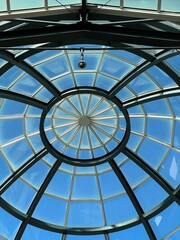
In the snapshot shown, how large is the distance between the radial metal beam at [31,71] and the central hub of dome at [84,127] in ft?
2.15

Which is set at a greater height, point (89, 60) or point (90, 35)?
point (89, 60)

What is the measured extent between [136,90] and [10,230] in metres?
11.2

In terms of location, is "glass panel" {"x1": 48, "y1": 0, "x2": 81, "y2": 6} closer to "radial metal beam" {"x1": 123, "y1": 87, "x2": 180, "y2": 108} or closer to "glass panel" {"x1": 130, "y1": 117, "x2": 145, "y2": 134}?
"radial metal beam" {"x1": 123, "y1": 87, "x2": 180, "y2": 108}

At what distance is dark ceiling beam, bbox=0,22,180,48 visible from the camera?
19.4 meters

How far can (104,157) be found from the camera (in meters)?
29.9

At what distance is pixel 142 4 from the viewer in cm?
2050

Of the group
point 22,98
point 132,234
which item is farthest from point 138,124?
point 132,234

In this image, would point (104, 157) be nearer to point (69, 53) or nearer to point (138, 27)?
point (69, 53)

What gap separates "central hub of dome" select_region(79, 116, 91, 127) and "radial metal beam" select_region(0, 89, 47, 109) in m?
2.25

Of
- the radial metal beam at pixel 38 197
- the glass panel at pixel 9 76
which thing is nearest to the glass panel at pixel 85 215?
the radial metal beam at pixel 38 197

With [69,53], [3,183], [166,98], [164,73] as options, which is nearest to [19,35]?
[69,53]

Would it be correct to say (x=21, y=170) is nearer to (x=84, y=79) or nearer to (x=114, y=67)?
(x=84, y=79)

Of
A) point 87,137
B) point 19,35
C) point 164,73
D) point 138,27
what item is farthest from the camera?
point 87,137

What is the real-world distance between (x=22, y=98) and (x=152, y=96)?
6.35 m
